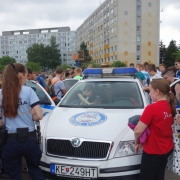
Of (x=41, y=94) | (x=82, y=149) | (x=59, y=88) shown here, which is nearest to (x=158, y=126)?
(x=82, y=149)

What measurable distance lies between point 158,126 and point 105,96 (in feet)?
6.23

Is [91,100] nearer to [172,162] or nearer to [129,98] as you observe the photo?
[129,98]

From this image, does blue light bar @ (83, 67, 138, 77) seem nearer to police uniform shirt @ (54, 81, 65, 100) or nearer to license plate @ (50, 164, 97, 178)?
police uniform shirt @ (54, 81, 65, 100)

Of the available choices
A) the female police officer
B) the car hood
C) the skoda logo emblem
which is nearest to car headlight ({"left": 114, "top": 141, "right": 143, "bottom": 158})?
the car hood

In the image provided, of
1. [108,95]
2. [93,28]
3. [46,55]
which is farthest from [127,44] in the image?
[108,95]

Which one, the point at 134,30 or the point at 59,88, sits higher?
the point at 134,30

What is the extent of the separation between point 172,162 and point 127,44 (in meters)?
61.3

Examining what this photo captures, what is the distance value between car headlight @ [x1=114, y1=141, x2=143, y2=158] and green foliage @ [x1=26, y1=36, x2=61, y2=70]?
94.6m

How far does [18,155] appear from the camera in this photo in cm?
282

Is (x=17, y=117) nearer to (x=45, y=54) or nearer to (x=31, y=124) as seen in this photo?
(x=31, y=124)

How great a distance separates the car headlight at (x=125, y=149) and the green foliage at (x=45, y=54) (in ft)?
310

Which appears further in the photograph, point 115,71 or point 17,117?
point 115,71

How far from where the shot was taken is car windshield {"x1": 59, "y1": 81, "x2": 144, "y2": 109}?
170 inches

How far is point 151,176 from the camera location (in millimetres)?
2867
